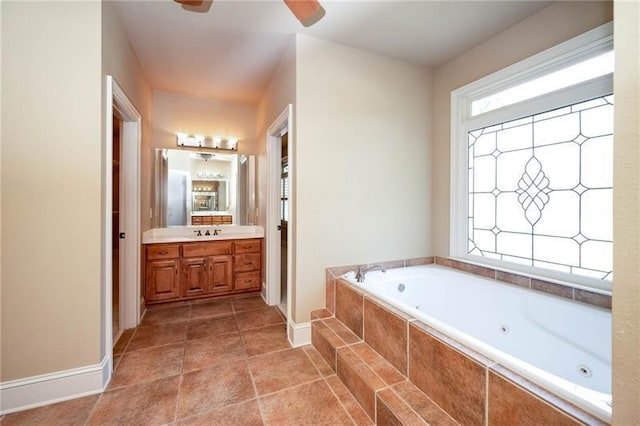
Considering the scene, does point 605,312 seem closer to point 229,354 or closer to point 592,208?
point 592,208

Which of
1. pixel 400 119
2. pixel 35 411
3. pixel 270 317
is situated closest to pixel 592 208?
pixel 400 119

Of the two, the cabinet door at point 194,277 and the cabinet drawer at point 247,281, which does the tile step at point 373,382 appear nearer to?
the cabinet drawer at point 247,281

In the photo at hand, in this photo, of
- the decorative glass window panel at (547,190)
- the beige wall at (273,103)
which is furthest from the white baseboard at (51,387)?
the decorative glass window panel at (547,190)

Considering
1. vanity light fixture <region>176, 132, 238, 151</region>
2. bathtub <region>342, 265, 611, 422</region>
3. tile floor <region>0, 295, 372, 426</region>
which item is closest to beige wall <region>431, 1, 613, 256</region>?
bathtub <region>342, 265, 611, 422</region>

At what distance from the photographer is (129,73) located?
2.27 meters

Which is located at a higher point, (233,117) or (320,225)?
(233,117)

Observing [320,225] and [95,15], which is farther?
[320,225]

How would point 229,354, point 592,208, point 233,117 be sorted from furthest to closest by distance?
point 233,117, point 229,354, point 592,208

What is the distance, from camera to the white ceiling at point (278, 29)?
6.17 ft

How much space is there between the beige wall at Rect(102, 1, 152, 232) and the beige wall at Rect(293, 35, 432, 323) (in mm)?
1329

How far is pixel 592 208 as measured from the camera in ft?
5.74

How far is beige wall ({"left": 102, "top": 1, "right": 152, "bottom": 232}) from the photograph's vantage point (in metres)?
1.76

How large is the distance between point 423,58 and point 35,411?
396cm

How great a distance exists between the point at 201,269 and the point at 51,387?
1630mm
